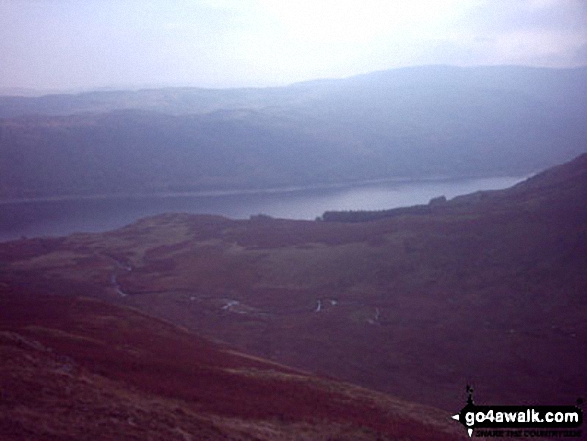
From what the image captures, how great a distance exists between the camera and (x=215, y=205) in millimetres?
124438

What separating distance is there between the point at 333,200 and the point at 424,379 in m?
94.3

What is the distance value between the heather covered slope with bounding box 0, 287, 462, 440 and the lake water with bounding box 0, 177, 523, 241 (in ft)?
248

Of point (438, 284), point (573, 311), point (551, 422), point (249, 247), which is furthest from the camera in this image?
point (249, 247)

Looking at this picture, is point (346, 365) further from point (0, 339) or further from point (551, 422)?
point (0, 339)

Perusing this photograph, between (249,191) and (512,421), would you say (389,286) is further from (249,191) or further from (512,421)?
(249,191)

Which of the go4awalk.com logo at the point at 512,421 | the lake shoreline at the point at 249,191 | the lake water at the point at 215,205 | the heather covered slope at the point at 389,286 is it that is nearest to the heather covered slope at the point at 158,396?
the go4awalk.com logo at the point at 512,421

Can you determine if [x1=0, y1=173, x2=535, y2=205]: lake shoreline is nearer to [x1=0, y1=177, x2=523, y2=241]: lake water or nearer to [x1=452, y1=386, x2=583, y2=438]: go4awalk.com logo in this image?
[x1=0, y1=177, x2=523, y2=241]: lake water

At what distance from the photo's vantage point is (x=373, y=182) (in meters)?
162

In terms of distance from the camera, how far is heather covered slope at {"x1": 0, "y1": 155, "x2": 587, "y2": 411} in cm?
3628

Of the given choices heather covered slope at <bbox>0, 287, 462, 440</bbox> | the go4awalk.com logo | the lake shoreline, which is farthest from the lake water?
the go4awalk.com logo

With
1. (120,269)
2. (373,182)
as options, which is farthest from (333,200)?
(120,269)

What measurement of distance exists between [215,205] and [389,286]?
2997 inches

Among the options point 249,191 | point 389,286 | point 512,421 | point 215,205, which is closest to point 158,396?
point 512,421

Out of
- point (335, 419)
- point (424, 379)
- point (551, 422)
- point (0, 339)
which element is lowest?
point (424, 379)
